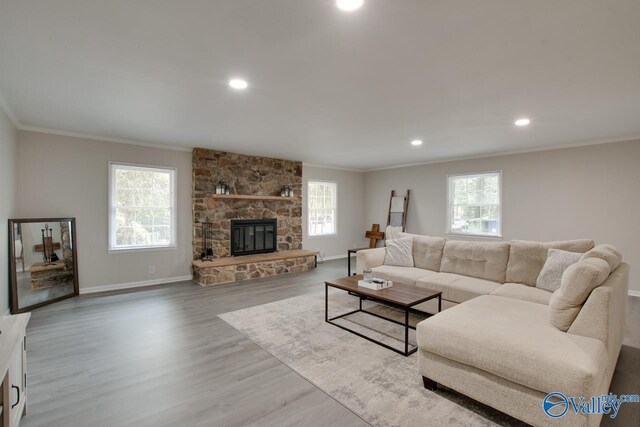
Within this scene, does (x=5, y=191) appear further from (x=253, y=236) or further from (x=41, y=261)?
(x=253, y=236)

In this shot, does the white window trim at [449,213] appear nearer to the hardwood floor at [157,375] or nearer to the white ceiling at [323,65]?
the white ceiling at [323,65]

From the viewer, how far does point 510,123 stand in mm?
3979

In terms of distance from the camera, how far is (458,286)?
138 inches

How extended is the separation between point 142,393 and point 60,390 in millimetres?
628

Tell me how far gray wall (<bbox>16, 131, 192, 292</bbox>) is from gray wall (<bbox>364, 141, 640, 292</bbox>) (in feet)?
19.6

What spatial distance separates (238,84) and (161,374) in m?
2.59

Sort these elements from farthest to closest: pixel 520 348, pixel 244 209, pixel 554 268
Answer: pixel 244 209, pixel 554 268, pixel 520 348

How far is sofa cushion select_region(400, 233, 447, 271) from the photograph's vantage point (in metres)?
4.36

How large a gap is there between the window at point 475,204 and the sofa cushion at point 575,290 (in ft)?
14.2

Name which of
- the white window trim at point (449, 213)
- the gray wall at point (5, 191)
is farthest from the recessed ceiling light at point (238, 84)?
the white window trim at point (449, 213)

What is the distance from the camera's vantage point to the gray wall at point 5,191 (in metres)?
3.42

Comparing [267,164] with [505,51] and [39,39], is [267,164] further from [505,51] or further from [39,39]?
[505,51]

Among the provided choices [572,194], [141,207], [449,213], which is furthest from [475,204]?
[141,207]

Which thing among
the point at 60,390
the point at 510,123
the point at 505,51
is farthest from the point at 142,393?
the point at 510,123
